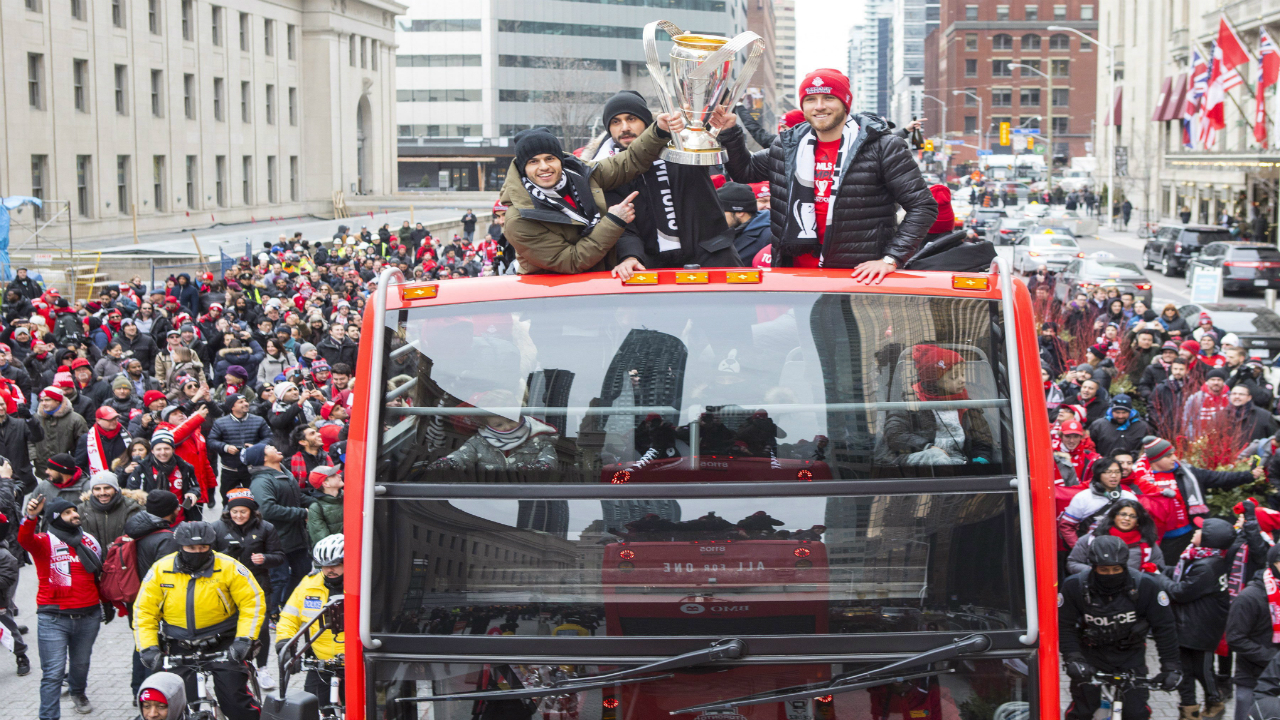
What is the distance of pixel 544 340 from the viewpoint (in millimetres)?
4621

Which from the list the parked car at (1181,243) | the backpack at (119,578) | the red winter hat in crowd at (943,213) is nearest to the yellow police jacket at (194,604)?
the backpack at (119,578)

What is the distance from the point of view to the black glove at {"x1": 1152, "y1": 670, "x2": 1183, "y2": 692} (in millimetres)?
7559

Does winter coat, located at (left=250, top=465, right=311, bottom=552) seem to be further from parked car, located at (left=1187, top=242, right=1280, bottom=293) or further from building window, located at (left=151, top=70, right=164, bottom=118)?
building window, located at (left=151, top=70, right=164, bottom=118)

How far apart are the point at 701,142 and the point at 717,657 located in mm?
2314

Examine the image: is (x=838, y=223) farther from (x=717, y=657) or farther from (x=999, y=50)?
(x=999, y=50)

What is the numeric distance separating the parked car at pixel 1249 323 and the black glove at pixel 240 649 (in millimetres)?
18317

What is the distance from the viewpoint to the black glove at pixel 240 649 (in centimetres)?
769

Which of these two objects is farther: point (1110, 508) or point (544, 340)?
point (1110, 508)

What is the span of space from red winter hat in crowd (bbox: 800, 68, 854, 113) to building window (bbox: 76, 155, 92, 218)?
45518 millimetres

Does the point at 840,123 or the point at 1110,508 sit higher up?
the point at 840,123

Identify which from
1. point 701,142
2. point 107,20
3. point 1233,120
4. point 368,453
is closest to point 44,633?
point 368,453

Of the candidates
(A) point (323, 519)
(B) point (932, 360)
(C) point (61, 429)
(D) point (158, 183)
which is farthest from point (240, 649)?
(D) point (158, 183)

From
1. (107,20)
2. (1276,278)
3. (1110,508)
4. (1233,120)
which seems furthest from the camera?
(1233,120)

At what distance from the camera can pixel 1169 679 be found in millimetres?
7559
